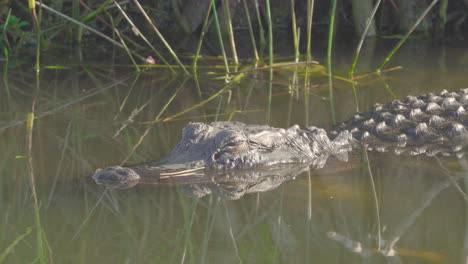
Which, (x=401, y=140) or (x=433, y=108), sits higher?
(x=433, y=108)

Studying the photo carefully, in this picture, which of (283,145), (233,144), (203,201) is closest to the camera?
(203,201)

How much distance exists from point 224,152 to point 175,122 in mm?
1342

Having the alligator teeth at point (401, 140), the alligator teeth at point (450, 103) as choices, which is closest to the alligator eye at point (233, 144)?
the alligator teeth at point (401, 140)

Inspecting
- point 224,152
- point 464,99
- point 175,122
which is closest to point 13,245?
point 224,152

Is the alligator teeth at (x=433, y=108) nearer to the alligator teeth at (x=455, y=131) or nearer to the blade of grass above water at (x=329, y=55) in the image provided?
the alligator teeth at (x=455, y=131)

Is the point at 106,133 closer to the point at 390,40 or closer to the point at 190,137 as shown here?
the point at 190,137

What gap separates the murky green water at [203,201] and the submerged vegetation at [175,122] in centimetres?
1

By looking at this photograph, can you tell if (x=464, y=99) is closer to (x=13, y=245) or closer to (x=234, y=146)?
(x=234, y=146)

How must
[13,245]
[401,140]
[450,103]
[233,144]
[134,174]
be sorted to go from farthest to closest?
[450,103], [401,140], [233,144], [134,174], [13,245]

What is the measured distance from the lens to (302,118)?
5410 millimetres

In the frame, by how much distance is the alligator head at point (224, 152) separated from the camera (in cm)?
394

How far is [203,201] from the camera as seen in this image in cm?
372

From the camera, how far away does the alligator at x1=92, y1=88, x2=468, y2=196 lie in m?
3.97

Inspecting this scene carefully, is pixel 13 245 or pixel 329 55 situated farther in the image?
pixel 329 55
